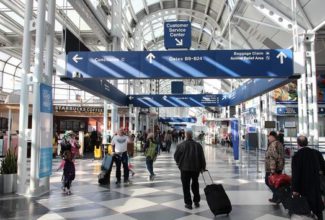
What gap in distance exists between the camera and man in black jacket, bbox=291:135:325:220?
17.3 ft

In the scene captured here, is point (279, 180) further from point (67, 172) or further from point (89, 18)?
point (89, 18)

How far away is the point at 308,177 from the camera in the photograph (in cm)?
527

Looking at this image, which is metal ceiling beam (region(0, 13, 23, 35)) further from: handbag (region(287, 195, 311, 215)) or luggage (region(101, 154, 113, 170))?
handbag (region(287, 195, 311, 215))

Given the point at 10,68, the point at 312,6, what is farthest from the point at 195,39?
the point at 312,6

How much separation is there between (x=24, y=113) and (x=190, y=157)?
4.48m

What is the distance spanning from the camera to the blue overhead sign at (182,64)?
940 cm

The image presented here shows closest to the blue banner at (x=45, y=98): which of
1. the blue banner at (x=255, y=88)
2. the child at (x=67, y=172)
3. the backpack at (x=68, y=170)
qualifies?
the child at (x=67, y=172)

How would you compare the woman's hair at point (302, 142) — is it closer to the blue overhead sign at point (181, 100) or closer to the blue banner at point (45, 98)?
the blue banner at point (45, 98)

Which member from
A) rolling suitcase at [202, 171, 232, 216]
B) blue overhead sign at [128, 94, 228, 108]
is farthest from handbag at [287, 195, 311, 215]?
blue overhead sign at [128, 94, 228, 108]

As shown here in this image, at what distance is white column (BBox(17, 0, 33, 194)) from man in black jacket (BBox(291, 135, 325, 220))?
6.16 meters

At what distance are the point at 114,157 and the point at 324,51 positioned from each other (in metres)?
15.8

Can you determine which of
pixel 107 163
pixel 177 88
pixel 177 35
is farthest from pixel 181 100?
pixel 107 163

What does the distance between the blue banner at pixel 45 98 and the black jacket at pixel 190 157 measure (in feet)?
12.4

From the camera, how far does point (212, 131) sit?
46781 millimetres
